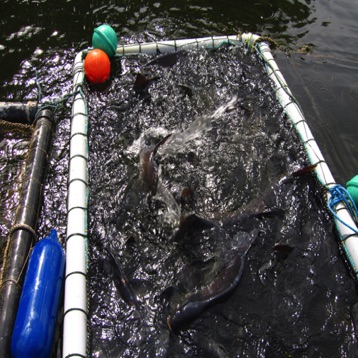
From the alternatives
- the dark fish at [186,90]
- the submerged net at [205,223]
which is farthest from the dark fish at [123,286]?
the dark fish at [186,90]

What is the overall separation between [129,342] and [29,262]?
5.40ft

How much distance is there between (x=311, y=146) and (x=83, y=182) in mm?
3682

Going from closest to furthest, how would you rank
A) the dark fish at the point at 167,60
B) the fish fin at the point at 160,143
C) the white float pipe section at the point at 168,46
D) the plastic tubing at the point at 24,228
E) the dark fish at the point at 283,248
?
the plastic tubing at the point at 24,228
the dark fish at the point at 283,248
the fish fin at the point at 160,143
the dark fish at the point at 167,60
the white float pipe section at the point at 168,46

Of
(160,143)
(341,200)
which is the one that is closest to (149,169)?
(160,143)

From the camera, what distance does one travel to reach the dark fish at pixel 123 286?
14.2ft

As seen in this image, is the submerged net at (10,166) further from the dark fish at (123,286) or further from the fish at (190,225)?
the fish at (190,225)

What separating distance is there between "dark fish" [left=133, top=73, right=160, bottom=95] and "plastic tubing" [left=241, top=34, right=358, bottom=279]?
8.04 ft

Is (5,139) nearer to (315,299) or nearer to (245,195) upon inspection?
(245,195)

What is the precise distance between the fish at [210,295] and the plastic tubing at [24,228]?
1.90 m

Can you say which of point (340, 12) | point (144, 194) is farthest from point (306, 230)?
point (340, 12)

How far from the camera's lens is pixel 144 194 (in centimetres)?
551

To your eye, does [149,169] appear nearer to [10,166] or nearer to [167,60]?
[10,166]

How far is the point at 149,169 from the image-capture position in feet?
18.5

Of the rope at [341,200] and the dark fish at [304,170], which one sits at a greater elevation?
the dark fish at [304,170]
